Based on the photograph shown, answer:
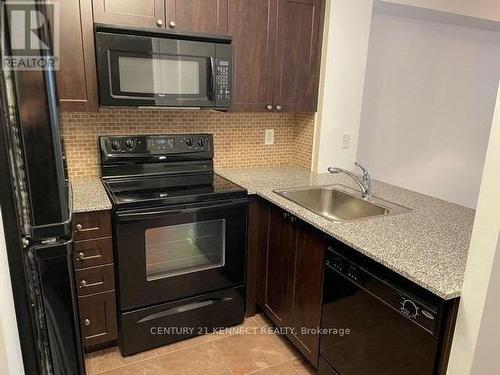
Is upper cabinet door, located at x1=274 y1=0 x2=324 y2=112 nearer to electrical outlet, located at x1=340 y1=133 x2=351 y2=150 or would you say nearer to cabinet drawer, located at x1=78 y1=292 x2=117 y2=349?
electrical outlet, located at x1=340 y1=133 x2=351 y2=150

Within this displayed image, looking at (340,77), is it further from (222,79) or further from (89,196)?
(89,196)

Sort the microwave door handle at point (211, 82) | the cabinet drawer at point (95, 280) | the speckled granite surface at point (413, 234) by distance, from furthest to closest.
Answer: the microwave door handle at point (211, 82) < the cabinet drawer at point (95, 280) < the speckled granite surface at point (413, 234)

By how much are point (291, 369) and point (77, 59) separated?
6.68ft

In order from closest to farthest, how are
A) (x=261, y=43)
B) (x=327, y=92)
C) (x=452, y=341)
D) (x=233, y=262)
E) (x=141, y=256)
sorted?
(x=452, y=341), (x=141, y=256), (x=233, y=262), (x=261, y=43), (x=327, y=92)

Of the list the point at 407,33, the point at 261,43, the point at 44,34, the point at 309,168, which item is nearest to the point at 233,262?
the point at 309,168

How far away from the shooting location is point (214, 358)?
2039 mm

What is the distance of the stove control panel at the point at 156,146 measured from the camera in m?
2.21

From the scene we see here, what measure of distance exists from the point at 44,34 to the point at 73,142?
5.16 ft

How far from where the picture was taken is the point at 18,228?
2.65ft

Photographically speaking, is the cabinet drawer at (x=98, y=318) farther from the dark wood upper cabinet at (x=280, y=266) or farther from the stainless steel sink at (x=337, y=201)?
the stainless steel sink at (x=337, y=201)

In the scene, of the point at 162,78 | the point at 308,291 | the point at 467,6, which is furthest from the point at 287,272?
the point at 467,6

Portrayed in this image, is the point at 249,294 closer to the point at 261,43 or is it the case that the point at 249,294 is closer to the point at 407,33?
the point at 261,43

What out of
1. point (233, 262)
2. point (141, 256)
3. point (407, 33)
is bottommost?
point (233, 262)

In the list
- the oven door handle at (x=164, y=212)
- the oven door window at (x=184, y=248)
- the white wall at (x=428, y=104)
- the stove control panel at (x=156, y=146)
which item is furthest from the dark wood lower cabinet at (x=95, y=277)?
the white wall at (x=428, y=104)
